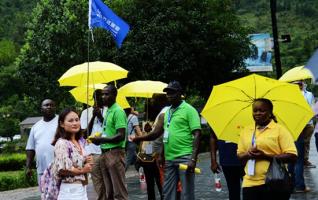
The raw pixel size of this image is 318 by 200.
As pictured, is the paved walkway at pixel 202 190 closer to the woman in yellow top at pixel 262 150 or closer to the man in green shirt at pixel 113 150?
the man in green shirt at pixel 113 150

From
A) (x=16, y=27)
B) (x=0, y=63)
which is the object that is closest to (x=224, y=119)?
(x=0, y=63)

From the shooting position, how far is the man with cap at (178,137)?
26.5 feet

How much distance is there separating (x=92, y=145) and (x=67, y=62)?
22718mm

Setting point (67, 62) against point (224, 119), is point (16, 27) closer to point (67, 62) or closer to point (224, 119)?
point (67, 62)

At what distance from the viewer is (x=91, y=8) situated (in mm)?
10969

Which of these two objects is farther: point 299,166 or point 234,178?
point 299,166

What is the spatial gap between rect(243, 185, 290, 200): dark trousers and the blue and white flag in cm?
507

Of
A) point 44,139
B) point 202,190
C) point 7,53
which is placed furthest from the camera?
point 7,53

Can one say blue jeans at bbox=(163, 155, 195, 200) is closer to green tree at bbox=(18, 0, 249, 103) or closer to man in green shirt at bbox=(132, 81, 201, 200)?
man in green shirt at bbox=(132, 81, 201, 200)

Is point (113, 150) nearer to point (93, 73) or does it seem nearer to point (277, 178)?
point (93, 73)

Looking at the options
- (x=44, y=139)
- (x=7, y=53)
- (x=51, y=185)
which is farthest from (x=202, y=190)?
(x=7, y=53)

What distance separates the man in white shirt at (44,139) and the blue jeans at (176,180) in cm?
158

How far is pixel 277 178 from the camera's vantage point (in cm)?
620

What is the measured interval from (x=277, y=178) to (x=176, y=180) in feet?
7.29
